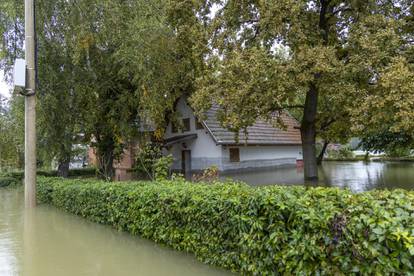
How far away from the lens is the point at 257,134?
24422mm

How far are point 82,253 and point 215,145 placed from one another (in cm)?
1630

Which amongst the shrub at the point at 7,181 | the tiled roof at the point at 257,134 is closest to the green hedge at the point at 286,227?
the tiled roof at the point at 257,134

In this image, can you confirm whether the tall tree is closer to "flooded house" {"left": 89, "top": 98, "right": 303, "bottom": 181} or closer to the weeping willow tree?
the weeping willow tree

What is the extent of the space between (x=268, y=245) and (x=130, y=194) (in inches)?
141

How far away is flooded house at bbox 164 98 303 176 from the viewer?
21681 millimetres

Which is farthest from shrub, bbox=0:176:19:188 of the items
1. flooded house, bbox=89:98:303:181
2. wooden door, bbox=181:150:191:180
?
wooden door, bbox=181:150:191:180

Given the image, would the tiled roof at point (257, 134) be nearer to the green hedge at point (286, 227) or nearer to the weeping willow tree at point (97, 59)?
the weeping willow tree at point (97, 59)

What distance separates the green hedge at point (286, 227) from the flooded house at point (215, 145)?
14.9 meters

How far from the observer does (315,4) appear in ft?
45.8

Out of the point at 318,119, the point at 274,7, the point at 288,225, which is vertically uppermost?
the point at 274,7

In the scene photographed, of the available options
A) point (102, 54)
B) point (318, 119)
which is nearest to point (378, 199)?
point (318, 119)

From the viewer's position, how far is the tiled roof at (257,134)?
21.0 meters

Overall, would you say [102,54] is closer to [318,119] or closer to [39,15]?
[39,15]

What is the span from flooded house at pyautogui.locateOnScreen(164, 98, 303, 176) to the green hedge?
14.9 metres
